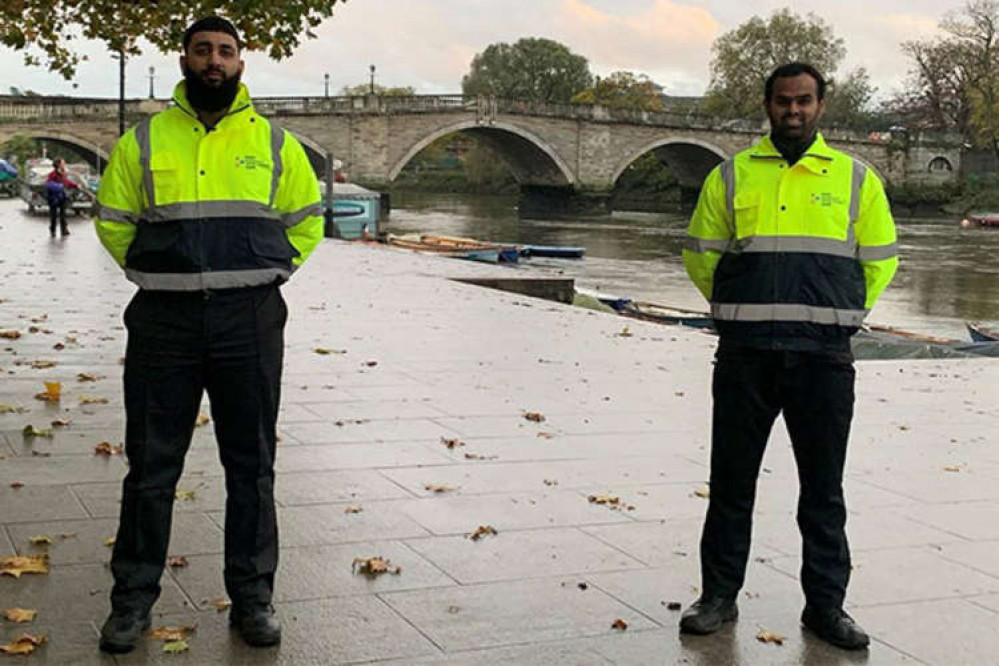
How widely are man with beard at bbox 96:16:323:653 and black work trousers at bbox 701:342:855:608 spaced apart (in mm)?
1419

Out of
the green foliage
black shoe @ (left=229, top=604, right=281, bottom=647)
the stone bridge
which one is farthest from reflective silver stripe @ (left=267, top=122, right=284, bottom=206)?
the stone bridge

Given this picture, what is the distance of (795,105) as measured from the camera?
4.14 metres

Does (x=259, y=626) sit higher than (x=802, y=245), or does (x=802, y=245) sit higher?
(x=802, y=245)

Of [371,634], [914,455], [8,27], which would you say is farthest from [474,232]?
[371,634]

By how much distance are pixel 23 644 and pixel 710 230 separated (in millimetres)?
2435

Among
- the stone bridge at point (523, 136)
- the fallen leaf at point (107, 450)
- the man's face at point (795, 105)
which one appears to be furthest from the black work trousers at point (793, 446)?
the stone bridge at point (523, 136)

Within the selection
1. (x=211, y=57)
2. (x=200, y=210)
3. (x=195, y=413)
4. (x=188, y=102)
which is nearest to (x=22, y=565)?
(x=195, y=413)

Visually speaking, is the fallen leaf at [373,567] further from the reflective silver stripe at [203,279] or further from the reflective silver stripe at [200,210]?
the reflective silver stripe at [200,210]

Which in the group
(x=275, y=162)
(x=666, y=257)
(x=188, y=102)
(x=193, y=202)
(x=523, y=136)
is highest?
(x=523, y=136)

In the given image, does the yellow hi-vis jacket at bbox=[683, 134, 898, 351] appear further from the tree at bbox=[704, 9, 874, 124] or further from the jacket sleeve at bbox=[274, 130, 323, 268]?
the tree at bbox=[704, 9, 874, 124]

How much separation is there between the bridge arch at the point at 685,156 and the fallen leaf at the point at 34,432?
6275 centimetres

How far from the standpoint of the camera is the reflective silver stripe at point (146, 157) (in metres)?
3.91

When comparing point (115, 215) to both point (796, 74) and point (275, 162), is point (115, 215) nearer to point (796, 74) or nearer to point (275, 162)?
point (275, 162)

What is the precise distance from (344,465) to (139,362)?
8.79 ft
